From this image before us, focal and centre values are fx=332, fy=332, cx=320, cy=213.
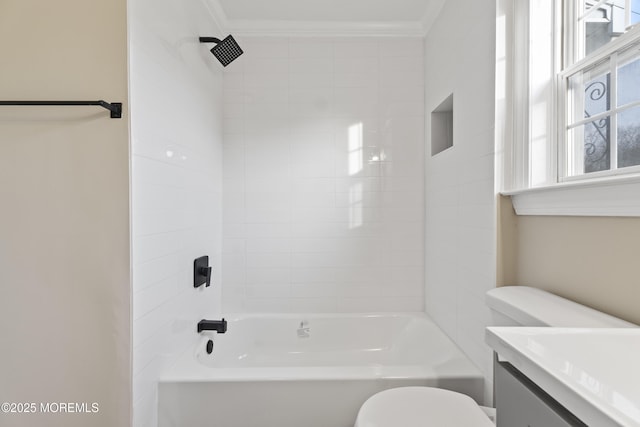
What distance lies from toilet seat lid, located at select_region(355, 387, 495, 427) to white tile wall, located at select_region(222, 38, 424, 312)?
4.09 ft

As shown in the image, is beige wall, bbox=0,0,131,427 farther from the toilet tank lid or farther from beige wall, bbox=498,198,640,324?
beige wall, bbox=498,198,640,324

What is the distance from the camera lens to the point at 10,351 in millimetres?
1181

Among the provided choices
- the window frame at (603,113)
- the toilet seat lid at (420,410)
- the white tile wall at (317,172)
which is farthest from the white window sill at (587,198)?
the white tile wall at (317,172)

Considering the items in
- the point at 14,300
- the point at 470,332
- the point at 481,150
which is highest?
the point at 481,150

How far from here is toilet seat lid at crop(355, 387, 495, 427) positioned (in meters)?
1.06

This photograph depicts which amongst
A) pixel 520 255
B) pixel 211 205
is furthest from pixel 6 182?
pixel 520 255

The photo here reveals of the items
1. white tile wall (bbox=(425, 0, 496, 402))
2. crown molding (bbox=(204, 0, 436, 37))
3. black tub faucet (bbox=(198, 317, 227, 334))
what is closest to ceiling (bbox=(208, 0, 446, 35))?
crown molding (bbox=(204, 0, 436, 37))

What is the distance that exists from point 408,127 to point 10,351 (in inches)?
95.9

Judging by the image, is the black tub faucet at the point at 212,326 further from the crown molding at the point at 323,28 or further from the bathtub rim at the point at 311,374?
the crown molding at the point at 323,28

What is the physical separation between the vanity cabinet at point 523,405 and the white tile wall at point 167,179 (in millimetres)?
1194

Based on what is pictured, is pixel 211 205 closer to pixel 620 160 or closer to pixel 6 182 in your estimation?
pixel 6 182

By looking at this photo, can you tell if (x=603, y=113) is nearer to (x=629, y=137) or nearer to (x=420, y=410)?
(x=629, y=137)

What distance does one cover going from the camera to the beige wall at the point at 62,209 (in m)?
1.17

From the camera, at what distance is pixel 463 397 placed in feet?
3.88
